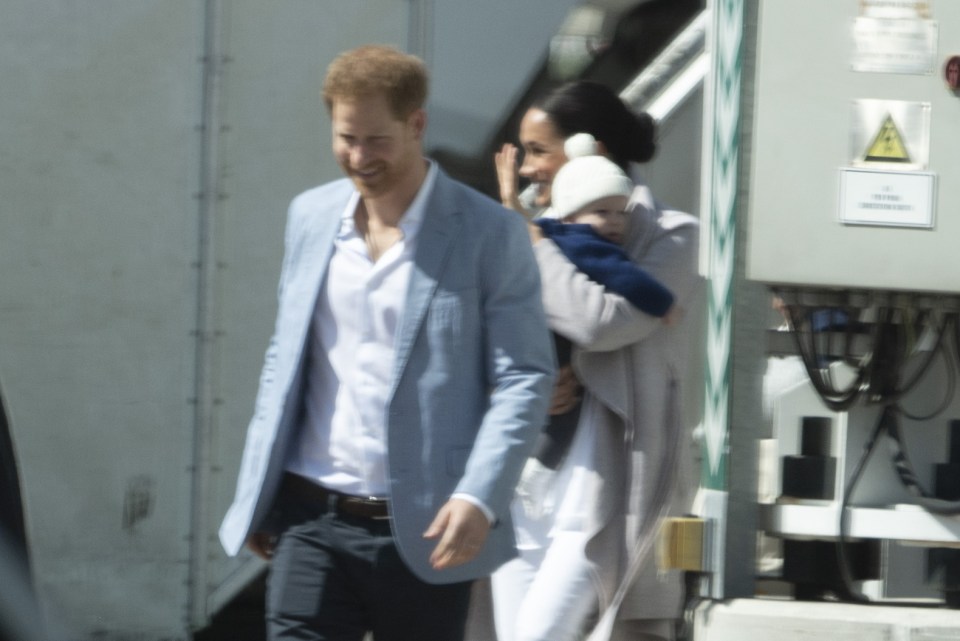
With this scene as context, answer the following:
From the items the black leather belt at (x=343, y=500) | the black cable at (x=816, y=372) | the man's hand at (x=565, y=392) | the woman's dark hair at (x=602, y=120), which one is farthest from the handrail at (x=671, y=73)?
the black leather belt at (x=343, y=500)

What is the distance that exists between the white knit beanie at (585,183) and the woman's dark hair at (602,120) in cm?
20

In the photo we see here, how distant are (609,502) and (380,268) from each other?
930 mm

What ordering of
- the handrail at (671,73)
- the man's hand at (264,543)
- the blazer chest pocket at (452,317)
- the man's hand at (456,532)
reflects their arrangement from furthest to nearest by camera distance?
the handrail at (671,73) → the man's hand at (264,543) → the blazer chest pocket at (452,317) → the man's hand at (456,532)

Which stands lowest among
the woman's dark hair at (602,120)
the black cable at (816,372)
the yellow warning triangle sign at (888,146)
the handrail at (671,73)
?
the black cable at (816,372)

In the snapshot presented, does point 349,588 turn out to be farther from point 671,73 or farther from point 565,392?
point 671,73

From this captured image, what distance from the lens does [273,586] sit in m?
3.38

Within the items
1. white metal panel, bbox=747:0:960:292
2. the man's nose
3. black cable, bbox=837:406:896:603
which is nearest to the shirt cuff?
the man's nose

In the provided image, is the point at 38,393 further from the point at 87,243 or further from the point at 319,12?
the point at 319,12

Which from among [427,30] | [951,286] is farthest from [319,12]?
[951,286]

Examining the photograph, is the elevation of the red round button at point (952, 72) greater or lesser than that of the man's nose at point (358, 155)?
greater

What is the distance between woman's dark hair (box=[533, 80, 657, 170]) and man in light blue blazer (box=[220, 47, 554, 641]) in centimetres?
91

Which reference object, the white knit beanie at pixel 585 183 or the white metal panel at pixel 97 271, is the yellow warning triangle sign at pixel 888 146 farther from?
the white metal panel at pixel 97 271

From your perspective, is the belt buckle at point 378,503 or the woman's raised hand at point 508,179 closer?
the belt buckle at point 378,503

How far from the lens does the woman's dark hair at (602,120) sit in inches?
169
